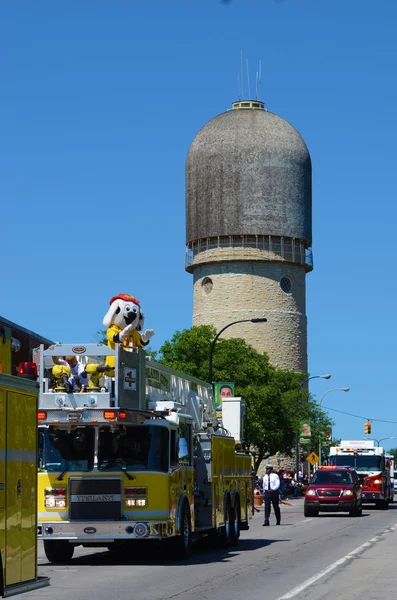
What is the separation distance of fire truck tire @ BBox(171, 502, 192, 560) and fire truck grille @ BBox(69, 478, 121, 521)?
4.91ft

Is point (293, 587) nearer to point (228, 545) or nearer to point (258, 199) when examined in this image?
point (228, 545)

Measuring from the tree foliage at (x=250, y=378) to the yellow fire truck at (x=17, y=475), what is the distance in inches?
2336

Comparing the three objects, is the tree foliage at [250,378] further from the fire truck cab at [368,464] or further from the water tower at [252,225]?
the fire truck cab at [368,464]

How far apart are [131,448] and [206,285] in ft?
247

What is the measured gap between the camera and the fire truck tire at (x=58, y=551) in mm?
21906

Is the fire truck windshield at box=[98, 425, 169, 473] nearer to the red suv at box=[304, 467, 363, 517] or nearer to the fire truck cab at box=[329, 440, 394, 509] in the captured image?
the red suv at box=[304, 467, 363, 517]

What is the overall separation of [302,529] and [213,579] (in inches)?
620

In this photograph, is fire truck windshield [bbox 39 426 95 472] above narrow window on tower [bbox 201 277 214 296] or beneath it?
beneath

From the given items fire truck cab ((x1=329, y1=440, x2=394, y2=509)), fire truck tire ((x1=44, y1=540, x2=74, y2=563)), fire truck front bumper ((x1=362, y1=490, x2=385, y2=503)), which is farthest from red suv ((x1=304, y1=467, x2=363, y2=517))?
fire truck tire ((x1=44, y1=540, x2=74, y2=563))

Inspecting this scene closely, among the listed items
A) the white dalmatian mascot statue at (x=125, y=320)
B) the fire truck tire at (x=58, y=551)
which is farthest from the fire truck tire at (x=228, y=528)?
the white dalmatian mascot statue at (x=125, y=320)

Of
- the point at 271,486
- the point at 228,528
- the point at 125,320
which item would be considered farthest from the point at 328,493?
the point at 125,320

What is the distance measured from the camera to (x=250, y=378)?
252 feet

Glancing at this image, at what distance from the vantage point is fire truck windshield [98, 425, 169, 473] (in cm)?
2095

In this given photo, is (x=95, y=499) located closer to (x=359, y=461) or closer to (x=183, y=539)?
(x=183, y=539)
